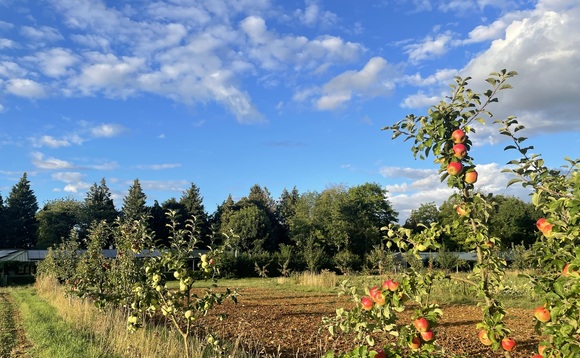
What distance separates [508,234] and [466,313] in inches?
1335

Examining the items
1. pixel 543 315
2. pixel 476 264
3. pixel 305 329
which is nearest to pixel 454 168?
pixel 476 264

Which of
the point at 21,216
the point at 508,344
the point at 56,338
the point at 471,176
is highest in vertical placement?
the point at 21,216

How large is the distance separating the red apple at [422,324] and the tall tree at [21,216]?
201ft

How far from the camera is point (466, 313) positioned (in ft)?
35.6

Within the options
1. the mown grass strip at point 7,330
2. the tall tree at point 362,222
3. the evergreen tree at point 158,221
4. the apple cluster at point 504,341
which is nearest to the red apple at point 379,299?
the apple cluster at point 504,341

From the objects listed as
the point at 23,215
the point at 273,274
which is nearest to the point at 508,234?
the point at 273,274

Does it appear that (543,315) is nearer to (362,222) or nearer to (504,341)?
(504,341)

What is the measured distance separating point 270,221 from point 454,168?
170 ft

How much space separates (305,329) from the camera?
838cm

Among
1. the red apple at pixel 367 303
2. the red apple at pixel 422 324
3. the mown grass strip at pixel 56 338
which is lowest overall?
the mown grass strip at pixel 56 338

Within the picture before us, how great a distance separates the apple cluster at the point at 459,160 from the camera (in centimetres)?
213

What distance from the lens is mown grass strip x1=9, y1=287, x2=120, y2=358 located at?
5.72 meters

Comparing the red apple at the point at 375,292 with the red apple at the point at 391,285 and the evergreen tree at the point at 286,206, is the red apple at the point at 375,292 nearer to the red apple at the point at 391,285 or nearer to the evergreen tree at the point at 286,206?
the red apple at the point at 391,285

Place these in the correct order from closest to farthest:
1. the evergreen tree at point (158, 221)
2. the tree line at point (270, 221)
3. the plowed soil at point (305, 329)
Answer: the plowed soil at point (305, 329) < the tree line at point (270, 221) < the evergreen tree at point (158, 221)
